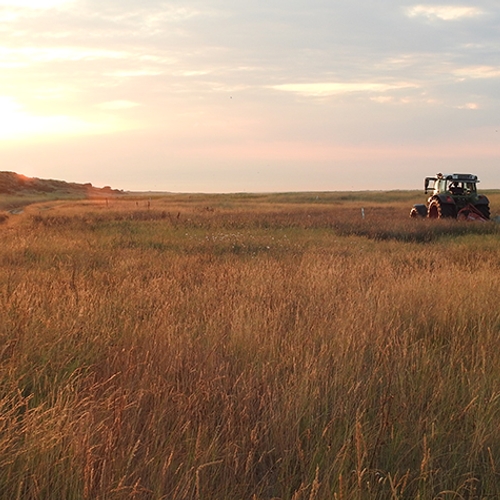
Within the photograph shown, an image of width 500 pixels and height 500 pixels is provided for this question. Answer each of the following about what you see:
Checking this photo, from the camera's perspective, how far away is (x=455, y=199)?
2250 centimetres

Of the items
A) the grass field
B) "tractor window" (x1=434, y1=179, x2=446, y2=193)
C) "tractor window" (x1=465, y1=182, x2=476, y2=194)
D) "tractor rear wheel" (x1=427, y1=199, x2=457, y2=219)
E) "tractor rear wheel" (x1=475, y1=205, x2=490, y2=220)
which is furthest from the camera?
"tractor window" (x1=465, y1=182, x2=476, y2=194)

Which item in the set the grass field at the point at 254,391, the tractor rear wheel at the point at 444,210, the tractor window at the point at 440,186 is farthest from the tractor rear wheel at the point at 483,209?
the grass field at the point at 254,391

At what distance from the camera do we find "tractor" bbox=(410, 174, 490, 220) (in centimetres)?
2162

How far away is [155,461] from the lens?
2561 millimetres

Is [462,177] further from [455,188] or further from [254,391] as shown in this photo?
[254,391]

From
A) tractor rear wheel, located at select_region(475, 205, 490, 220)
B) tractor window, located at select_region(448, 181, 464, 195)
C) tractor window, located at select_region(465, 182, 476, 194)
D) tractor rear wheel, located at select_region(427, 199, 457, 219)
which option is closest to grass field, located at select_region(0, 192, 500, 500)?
tractor rear wheel, located at select_region(427, 199, 457, 219)

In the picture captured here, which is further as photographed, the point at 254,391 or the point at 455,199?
the point at 455,199

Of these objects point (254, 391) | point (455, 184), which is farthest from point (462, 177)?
point (254, 391)

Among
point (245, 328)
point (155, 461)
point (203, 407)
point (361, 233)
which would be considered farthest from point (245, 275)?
point (361, 233)

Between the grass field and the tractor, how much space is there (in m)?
15.1

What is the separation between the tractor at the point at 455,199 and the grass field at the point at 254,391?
15.1 meters

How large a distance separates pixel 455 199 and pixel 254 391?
21.3m

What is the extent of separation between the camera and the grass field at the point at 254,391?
8.13 ft

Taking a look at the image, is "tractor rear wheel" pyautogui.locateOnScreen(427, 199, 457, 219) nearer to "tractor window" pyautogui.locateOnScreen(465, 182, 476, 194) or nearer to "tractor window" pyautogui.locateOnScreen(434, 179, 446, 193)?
"tractor window" pyautogui.locateOnScreen(434, 179, 446, 193)
